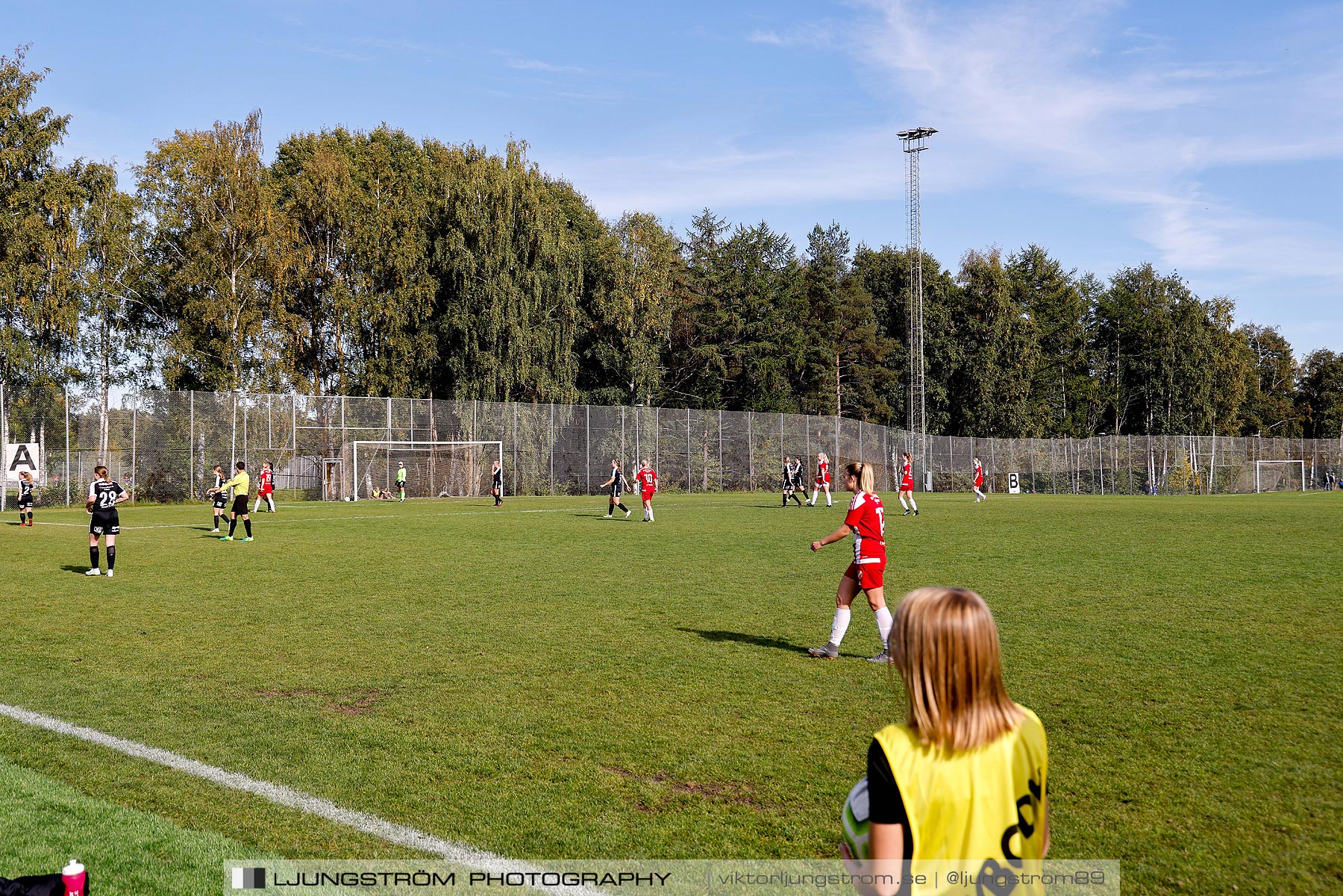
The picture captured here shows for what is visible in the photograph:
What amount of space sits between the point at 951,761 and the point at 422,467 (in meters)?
44.4

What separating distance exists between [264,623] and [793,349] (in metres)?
63.0

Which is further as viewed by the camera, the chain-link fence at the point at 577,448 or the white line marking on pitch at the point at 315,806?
the chain-link fence at the point at 577,448

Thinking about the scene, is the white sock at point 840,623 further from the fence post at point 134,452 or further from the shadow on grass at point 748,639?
the fence post at point 134,452

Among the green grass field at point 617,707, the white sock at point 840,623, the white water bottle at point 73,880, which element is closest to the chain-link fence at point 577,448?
the green grass field at point 617,707

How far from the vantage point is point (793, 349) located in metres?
71.7

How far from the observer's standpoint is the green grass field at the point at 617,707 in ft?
15.3

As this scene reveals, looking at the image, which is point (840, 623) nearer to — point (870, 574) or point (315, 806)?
point (870, 574)

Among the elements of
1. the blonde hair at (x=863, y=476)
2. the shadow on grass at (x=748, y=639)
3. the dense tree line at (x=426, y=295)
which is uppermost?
the dense tree line at (x=426, y=295)

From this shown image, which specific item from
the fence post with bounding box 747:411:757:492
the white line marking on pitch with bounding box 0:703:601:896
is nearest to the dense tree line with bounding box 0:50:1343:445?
the fence post with bounding box 747:411:757:492

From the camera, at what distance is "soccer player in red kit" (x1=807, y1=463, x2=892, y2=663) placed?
8836 millimetres

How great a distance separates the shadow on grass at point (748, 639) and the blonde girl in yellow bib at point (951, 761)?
7101 mm

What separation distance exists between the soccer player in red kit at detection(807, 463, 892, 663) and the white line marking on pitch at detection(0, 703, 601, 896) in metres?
4.96

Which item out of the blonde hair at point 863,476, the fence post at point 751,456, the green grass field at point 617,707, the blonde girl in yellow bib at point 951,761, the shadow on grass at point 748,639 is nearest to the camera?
the blonde girl in yellow bib at point 951,761

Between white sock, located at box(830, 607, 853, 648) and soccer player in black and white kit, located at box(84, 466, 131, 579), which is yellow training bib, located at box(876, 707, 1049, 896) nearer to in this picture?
white sock, located at box(830, 607, 853, 648)
